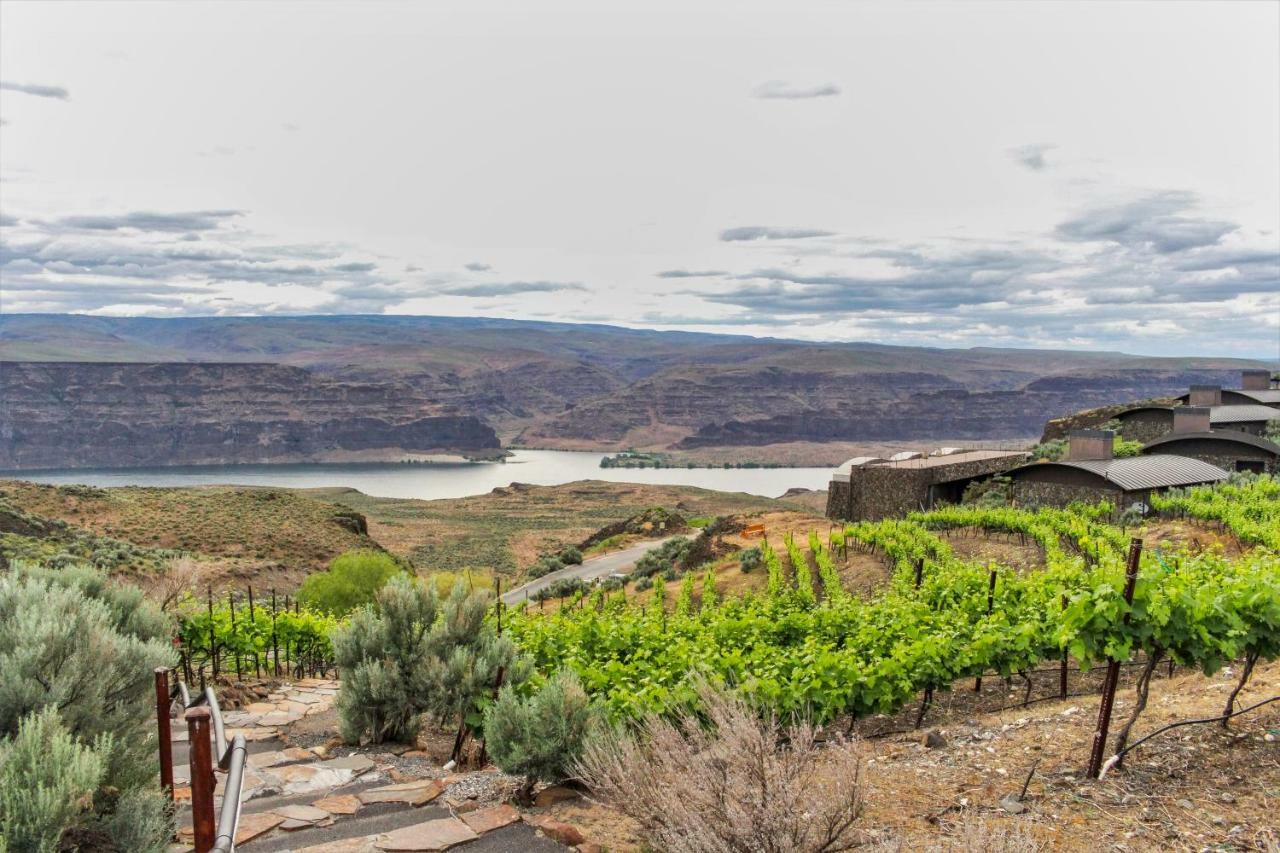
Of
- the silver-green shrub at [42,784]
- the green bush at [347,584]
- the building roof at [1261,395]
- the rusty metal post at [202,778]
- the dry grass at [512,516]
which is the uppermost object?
the building roof at [1261,395]

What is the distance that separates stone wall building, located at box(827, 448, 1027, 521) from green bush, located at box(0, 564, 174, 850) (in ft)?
93.2

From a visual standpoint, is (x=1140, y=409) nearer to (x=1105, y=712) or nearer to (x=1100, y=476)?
(x=1100, y=476)

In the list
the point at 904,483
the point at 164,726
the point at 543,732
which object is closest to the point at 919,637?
the point at 543,732

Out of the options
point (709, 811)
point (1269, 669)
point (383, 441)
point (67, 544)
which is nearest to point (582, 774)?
point (709, 811)

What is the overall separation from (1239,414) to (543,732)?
38112 mm

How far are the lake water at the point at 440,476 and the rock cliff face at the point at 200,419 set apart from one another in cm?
1007

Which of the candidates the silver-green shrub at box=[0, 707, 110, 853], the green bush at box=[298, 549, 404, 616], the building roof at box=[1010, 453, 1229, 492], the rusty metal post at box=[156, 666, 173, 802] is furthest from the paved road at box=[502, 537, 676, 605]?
the silver-green shrub at box=[0, 707, 110, 853]

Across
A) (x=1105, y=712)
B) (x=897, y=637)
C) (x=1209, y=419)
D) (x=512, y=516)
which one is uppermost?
(x=1209, y=419)

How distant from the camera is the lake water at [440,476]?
133125mm

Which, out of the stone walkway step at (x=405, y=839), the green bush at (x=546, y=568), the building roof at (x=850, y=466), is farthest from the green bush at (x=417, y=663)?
the green bush at (x=546, y=568)

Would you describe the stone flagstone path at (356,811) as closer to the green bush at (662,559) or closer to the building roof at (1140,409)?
the green bush at (662,559)

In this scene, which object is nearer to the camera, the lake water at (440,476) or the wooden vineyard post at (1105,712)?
the wooden vineyard post at (1105,712)

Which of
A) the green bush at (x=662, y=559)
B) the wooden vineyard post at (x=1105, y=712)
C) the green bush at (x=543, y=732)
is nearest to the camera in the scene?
the wooden vineyard post at (x=1105, y=712)

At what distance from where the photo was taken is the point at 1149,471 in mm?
24203
